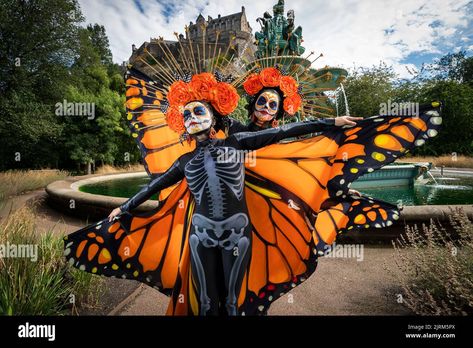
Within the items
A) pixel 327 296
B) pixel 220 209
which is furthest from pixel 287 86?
pixel 327 296

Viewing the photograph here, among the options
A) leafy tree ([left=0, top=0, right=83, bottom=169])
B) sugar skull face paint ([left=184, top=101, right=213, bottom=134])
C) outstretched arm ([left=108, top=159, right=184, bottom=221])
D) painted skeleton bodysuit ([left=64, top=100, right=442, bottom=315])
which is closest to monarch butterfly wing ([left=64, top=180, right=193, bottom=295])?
painted skeleton bodysuit ([left=64, top=100, right=442, bottom=315])

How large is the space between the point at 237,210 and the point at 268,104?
1369 millimetres

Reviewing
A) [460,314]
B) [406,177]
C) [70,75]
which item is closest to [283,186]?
[460,314]

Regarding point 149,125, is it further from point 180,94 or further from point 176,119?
point 180,94

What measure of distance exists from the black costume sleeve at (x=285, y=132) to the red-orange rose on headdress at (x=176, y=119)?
556 mm

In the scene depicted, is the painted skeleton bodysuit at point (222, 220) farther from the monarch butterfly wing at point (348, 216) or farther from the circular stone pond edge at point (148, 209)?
the circular stone pond edge at point (148, 209)

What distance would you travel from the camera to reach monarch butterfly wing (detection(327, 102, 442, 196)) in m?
2.03

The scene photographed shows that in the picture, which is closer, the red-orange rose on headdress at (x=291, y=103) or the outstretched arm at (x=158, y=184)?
the outstretched arm at (x=158, y=184)

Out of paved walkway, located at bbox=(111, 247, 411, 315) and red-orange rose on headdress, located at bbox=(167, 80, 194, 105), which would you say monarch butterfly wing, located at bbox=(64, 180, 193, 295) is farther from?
paved walkway, located at bbox=(111, 247, 411, 315)

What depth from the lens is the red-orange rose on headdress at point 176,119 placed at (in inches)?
90.5

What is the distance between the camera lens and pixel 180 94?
2152 millimetres

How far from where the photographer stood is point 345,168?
2.26 metres

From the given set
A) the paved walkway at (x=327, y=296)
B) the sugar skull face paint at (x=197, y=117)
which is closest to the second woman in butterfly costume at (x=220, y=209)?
the sugar skull face paint at (x=197, y=117)
